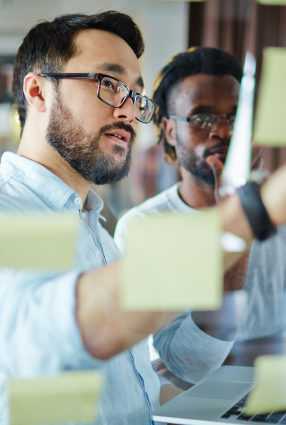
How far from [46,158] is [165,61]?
1.02 feet

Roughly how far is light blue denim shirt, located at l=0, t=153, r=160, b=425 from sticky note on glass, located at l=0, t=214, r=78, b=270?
23mm

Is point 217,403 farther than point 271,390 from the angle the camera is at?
Yes

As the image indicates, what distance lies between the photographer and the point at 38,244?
39 cm

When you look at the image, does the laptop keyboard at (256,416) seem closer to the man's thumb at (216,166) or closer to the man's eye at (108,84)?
the man's thumb at (216,166)

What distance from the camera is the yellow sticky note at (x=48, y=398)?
0.45m

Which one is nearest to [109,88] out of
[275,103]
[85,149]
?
[85,149]

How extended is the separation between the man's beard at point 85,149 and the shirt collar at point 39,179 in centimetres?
5

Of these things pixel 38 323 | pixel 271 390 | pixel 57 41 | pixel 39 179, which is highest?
pixel 57 41

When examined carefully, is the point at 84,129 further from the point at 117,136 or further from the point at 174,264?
the point at 174,264

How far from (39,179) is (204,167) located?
1.06 feet

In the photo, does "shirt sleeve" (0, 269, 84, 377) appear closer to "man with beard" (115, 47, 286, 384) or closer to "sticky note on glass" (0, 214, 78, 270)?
"sticky note on glass" (0, 214, 78, 270)

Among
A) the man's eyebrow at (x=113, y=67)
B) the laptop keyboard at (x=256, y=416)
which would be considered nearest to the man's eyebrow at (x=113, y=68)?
the man's eyebrow at (x=113, y=67)

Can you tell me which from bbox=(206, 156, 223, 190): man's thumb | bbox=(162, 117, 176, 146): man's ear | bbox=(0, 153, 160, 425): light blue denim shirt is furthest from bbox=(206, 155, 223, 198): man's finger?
bbox=(0, 153, 160, 425): light blue denim shirt

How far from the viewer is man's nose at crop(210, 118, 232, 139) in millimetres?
737
